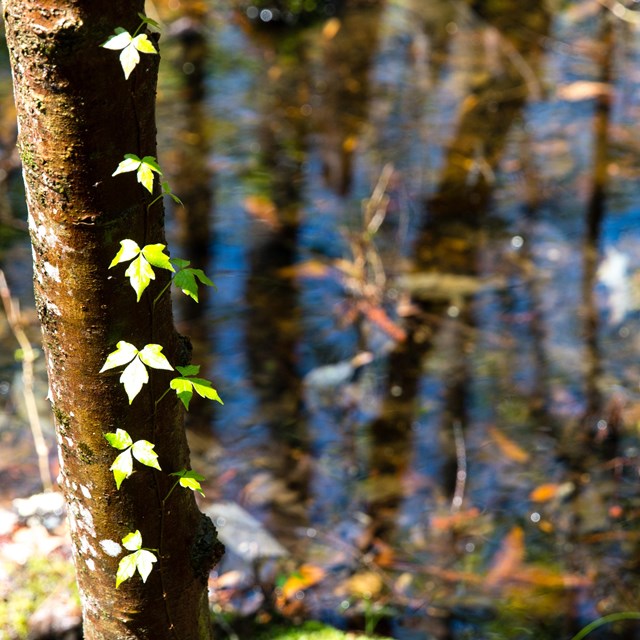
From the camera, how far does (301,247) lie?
5973 millimetres

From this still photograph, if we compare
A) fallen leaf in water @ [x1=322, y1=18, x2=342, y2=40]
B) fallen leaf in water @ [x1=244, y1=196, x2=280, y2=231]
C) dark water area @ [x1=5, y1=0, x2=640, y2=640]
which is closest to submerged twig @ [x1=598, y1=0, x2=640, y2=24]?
dark water area @ [x1=5, y1=0, x2=640, y2=640]

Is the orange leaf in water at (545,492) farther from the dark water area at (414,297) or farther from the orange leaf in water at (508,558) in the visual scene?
the orange leaf in water at (508,558)

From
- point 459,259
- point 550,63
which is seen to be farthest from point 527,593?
point 550,63

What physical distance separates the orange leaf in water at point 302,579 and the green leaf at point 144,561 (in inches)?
74.9

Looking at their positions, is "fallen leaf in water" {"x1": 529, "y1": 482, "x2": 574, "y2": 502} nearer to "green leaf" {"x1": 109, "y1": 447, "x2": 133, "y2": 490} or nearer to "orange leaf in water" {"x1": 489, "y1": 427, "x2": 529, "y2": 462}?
"orange leaf in water" {"x1": 489, "y1": 427, "x2": 529, "y2": 462}

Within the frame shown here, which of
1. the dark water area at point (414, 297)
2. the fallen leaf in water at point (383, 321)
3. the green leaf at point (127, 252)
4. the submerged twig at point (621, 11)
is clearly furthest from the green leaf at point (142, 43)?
the submerged twig at point (621, 11)

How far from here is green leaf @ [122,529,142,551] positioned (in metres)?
1.67

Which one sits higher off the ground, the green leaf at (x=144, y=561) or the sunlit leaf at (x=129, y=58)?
the sunlit leaf at (x=129, y=58)

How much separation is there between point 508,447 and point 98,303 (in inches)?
132

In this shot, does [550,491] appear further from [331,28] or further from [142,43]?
[331,28]

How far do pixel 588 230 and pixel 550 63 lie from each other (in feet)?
8.40

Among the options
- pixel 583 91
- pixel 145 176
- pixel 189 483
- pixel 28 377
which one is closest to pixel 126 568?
pixel 189 483

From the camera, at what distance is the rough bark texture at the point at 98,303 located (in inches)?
53.1

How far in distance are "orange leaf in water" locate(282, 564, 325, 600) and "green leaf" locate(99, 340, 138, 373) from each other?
2209 millimetres
